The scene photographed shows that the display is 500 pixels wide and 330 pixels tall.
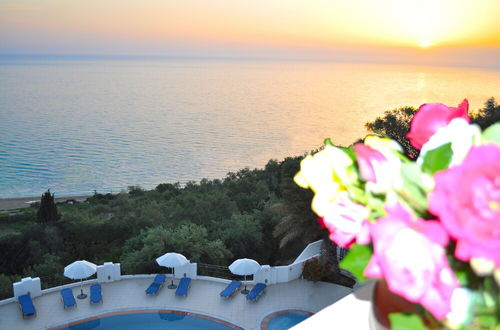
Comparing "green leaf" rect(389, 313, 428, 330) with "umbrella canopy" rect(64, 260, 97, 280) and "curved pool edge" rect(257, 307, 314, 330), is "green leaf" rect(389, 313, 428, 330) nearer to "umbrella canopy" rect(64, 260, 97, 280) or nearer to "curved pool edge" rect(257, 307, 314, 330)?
"curved pool edge" rect(257, 307, 314, 330)

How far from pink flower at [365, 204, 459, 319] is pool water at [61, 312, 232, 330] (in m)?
9.01

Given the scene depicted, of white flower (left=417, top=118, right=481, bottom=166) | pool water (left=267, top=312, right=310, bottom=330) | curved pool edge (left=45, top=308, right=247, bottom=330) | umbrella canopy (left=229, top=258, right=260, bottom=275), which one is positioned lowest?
curved pool edge (left=45, top=308, right=247, bottom=330)

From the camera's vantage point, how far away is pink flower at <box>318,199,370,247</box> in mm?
710

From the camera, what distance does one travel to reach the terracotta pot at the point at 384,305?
2.28 ft

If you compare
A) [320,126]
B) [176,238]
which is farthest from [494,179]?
[320,126]

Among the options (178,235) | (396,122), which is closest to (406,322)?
(178,235)

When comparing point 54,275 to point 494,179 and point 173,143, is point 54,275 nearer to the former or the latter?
point 494,179

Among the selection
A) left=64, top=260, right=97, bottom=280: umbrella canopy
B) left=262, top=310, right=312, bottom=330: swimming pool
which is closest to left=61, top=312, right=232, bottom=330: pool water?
left=262, top=310, right=312, bottom=330: swimming pool

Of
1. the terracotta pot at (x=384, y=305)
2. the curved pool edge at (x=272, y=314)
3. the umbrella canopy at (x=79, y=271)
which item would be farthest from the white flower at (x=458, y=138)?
the umbrella canopy at (x=79, y=271)

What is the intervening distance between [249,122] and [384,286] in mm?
50836

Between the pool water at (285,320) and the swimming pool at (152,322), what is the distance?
774 mm

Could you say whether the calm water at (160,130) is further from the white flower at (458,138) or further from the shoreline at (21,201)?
the white flower at (458,138)

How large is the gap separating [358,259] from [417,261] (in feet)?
0.55

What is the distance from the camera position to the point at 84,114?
54812 millimetres
